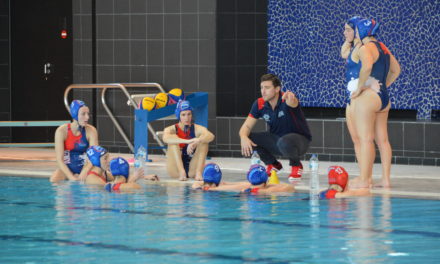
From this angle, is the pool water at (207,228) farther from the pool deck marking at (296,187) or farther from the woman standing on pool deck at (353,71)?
the woman standing on pool deck at (353,71)

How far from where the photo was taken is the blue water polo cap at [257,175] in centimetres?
1004

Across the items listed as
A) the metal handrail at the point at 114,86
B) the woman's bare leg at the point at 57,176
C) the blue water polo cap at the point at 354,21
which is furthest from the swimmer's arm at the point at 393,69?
the metal handrail at the point at 114,86

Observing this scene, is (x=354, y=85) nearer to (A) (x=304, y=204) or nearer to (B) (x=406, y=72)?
(A) (x=304, y=204)

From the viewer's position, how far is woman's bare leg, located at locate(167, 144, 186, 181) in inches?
440

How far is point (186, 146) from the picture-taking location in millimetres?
11422

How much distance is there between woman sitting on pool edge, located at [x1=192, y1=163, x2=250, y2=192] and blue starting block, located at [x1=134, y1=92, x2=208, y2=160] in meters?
2.88

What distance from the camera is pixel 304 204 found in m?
9.23

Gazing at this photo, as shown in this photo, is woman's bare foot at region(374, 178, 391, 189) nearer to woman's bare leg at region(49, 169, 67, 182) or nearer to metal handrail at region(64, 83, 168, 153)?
woman's bare leg at region(49, 169, 67, 182)

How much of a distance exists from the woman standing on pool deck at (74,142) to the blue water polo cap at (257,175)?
211 cm

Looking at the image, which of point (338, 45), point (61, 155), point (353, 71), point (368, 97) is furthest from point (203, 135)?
point (338, 45)

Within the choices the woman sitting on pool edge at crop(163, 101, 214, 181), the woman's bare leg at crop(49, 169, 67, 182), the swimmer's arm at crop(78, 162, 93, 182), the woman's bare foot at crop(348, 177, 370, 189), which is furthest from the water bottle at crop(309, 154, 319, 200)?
the woman's bare leg at crop(49, 169, 67, 182)

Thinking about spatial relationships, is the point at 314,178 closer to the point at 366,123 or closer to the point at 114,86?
the point at 366,123

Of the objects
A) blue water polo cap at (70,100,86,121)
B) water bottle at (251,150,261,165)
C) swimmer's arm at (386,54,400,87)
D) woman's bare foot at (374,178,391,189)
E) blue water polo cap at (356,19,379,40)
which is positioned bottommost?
woman's bare foot at (374,178,391,189)

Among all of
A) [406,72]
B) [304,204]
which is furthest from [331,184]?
[406,72]
